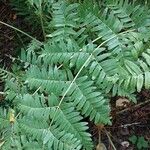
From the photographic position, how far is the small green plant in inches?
107

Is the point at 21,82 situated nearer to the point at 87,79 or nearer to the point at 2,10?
the point at 87,79

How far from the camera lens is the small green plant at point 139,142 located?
2715 mm

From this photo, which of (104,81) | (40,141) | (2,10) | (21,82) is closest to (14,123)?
(40,141)

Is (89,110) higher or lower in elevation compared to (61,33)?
lower

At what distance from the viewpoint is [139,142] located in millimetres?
2725

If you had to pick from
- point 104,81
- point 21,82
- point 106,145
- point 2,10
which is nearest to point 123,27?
point 104,81

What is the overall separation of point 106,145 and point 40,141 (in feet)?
2.70

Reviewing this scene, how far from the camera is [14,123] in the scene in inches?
85.3

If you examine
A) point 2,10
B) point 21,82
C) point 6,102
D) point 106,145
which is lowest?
point 106,145

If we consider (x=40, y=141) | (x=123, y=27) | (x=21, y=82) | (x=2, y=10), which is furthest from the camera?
(x=2, y=10)

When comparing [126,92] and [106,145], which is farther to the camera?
[106,145]

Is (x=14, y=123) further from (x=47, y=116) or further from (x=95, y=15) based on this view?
(x=95, y=15)

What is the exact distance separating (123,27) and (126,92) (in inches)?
13.9

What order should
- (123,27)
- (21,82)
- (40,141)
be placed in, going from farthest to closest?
(21,82) < (123,27) < (40,141)
